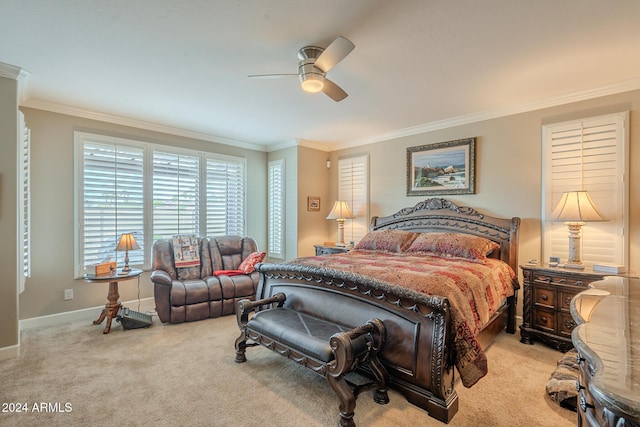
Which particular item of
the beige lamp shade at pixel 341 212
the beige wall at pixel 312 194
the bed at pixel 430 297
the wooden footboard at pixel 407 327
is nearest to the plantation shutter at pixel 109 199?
the bed at pixel 430 297

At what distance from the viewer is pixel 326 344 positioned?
2.13 m

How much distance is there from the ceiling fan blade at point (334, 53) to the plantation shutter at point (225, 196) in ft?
11.4

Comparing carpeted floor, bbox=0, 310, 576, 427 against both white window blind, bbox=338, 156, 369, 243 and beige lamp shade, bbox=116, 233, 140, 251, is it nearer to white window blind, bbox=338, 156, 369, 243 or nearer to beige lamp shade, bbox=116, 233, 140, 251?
beige lamp shade, bbox=116, 233, 140, 251

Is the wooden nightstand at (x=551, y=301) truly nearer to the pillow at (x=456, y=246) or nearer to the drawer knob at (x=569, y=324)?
the drawer knob at (x=569, y=324)

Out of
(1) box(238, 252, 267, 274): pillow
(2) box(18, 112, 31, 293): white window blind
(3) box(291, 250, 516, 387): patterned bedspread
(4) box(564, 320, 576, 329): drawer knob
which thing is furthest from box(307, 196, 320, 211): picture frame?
(4) box(564, 320, 576, 329): drawer knob

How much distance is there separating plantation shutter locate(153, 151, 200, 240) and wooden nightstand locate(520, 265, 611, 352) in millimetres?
4652

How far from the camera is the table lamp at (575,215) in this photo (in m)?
3.01

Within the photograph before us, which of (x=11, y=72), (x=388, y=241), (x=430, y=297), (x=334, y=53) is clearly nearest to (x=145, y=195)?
(x=11, y=72)

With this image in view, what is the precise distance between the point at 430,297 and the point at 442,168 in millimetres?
2909

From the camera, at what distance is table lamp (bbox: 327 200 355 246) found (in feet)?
17.1

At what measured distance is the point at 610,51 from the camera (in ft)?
8.30

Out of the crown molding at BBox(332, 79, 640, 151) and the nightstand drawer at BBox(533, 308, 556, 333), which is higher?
the crown molding at BBox(332, 79, 640, 151)

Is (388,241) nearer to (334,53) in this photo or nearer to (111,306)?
(334,53)

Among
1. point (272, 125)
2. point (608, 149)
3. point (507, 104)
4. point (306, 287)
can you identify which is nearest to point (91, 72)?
point (272, 125)
